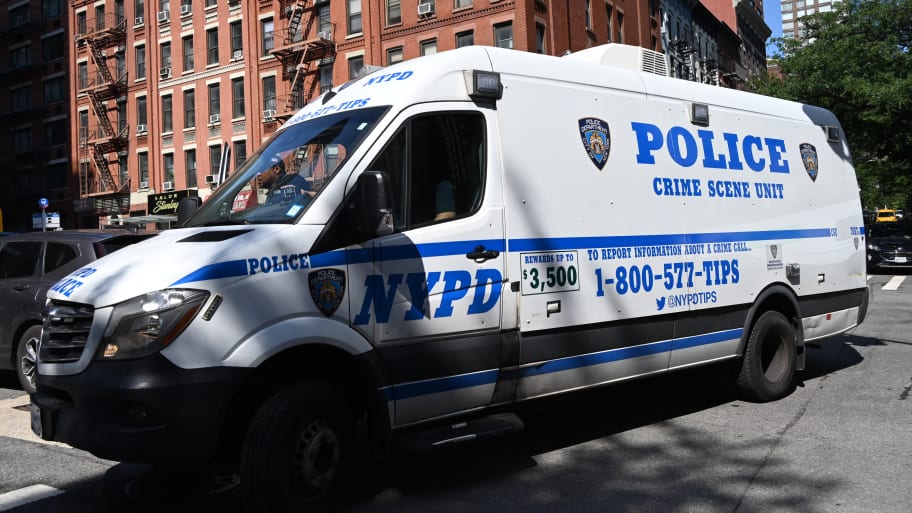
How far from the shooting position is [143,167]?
4047 centimetres

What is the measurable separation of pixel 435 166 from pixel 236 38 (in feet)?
115

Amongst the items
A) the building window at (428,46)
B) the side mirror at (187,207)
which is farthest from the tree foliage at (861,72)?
the side mirror at (187,207)

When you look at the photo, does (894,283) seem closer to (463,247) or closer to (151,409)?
(463,247)

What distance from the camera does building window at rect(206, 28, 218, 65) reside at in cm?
3728

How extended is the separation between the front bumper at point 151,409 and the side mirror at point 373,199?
1014 millimetres

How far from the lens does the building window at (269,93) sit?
3517 centimetres

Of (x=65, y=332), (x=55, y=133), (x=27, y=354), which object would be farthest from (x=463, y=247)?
(x=55, y=133)

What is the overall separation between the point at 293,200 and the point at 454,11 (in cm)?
2751

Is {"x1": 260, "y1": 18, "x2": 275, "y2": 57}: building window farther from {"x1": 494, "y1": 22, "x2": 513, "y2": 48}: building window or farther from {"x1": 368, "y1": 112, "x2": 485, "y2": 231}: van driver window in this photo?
{"x1": 368, "y1": 112, "x2": 485, "y2": 231}: van driver window

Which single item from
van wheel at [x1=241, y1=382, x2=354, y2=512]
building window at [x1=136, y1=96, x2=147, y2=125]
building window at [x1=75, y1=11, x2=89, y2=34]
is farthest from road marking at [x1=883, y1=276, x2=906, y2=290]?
building window at [x1=75, y1=11, x2=89, y2=34]

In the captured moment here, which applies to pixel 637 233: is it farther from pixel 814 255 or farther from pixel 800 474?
pixel 814 255

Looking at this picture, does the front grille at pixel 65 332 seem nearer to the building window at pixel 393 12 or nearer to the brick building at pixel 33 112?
the building window at pixel 393 12

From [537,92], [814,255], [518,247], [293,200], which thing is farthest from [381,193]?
[814,255]

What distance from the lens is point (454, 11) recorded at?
30.2m
